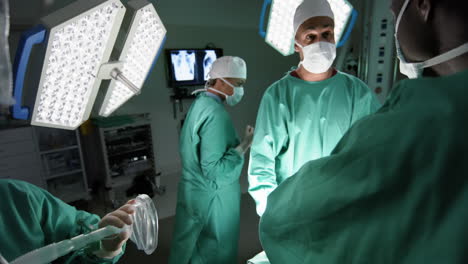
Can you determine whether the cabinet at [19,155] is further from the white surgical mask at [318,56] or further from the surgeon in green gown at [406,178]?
the surgeon in green gown at [406,178]

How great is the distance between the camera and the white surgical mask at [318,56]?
118 cm

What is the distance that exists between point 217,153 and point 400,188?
52.7 inches

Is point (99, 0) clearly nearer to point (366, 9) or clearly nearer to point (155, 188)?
point (366, 9)

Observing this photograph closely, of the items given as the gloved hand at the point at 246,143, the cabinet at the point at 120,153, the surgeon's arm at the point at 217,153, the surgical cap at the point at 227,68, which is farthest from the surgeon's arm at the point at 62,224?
the cabinet at the point at 120,153

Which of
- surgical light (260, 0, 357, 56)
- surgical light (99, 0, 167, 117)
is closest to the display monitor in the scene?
surgical light (260, 0, 357, 56)

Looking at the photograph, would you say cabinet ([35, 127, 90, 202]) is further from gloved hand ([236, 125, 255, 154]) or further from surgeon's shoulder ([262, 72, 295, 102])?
surgeon's shoulder ([262, 72, 295, 102])

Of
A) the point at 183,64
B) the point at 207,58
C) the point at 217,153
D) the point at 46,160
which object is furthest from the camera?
the point at 207,58

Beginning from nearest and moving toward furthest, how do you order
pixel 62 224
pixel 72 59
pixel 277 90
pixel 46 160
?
pixel 72 59
pixel 62 224
pixel 277 90
pixel 46 160

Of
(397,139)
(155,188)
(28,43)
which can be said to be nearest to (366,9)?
(397,139)

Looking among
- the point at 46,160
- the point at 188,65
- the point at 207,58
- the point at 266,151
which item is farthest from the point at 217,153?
the point at 207,58

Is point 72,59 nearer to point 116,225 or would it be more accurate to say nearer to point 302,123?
point 116,225

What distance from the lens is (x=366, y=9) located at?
2.05 m

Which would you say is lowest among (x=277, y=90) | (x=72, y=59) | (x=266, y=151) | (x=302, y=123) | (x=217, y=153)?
(x=217, y=153)

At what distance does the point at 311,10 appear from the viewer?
1129 millimetres
